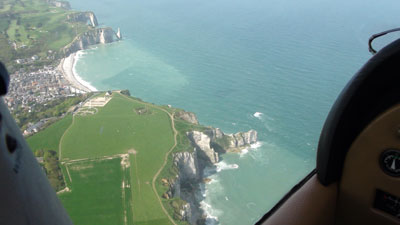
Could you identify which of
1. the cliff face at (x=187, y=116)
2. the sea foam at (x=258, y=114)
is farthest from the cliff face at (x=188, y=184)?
the sea foam at (x=258, y=114)

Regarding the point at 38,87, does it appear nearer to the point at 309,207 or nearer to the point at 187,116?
the point at 187,116

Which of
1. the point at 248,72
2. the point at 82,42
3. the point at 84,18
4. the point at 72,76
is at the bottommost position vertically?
the point at 72,76

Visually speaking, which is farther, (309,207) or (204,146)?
(204,146)

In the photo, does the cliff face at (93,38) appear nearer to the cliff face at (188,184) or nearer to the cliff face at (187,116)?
the cliff face at (187,116)

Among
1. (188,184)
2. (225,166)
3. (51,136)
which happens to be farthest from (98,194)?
(225,166)

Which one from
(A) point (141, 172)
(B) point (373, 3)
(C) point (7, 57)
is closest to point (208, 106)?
(A) point (141, 172)

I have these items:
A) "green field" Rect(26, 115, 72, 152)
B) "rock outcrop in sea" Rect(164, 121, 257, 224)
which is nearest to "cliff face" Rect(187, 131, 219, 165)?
"rock outcrop in sea" Rect(164, 121, 257, 224)

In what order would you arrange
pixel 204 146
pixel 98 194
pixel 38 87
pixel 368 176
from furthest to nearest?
pixel 38 87 → pixel 204 146 → pixel 98 194 → pixel 368 176

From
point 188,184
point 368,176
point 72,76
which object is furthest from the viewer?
point 72,76
